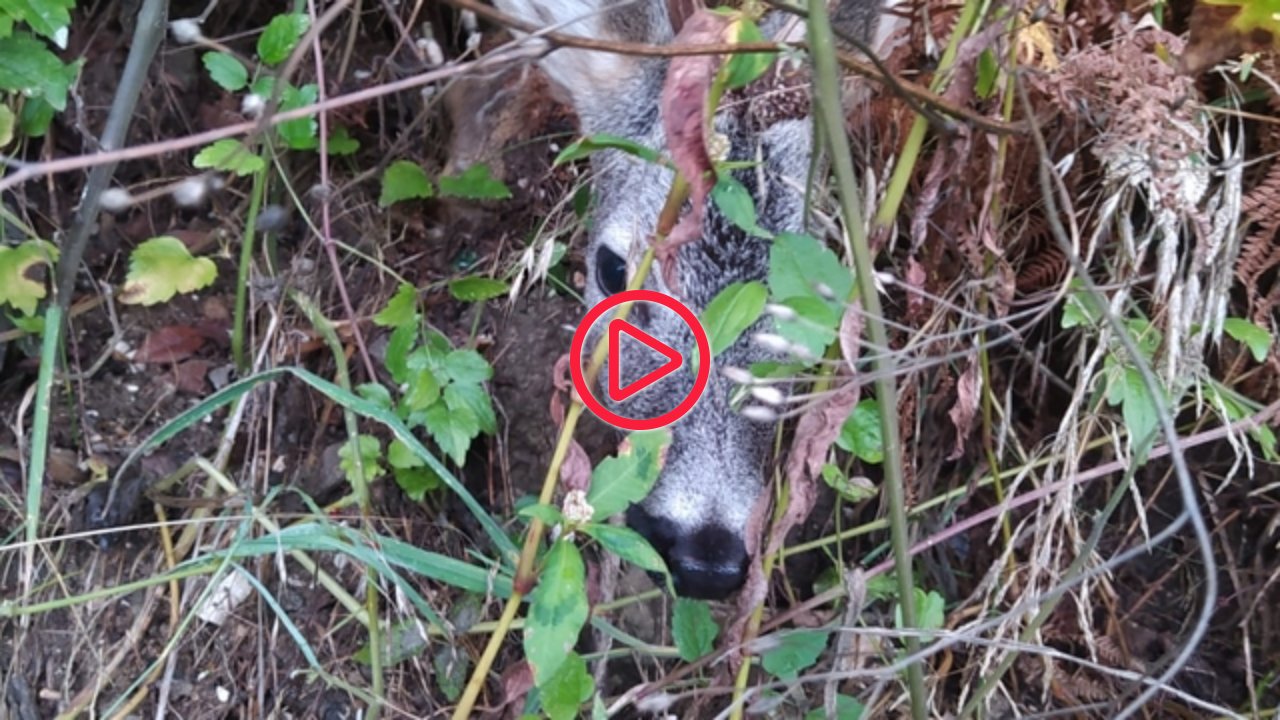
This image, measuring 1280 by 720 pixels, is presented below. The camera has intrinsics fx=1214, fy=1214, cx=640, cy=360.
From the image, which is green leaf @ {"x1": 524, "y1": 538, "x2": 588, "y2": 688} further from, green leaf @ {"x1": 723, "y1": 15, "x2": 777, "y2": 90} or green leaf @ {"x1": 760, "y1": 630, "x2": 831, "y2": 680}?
green leaf @ {"x1": 723, "y1": 15, "x2": 777, "y2": 90}

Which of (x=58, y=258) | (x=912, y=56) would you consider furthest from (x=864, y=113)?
(x=58, y=258)

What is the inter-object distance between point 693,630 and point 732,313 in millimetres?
530

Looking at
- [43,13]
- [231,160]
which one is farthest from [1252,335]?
[43,13]

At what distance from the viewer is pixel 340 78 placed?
99.7 inches

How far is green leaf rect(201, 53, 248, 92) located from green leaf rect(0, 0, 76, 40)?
10.0 inches

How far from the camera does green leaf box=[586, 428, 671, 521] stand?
1572 millimetres

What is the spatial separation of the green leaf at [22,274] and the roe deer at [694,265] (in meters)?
0.99

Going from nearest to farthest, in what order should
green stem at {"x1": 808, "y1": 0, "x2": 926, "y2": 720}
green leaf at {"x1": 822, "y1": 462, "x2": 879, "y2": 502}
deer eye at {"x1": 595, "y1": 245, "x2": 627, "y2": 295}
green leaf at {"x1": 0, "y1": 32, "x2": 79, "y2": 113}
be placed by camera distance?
green stem at {"x1": 808, "y1": 0, "x2": 926, "y2": 720}, green leaf at {"x1": 822, "y1": 462, "x2": 879, "y2": 502}, green leaf at {"x1": 0, "y1": 32, "x2": 79, "y2": 113}, deer eye at {"x1": 595, "y1": 245, "x2": 627, "y2": 295}

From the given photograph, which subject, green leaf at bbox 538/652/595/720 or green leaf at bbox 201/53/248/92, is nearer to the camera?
green leaf at bbox 538/652/595/720

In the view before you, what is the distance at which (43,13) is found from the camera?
208 centimetres

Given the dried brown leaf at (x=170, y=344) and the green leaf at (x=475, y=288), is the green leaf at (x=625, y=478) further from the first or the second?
the dried brown leaf at (x=170, y=344)

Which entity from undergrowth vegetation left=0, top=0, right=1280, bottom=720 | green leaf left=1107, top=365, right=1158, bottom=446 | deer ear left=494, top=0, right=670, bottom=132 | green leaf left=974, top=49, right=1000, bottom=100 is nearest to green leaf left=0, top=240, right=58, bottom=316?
undergrowth vegetation left=0, top=0, right=1280, bottom=720

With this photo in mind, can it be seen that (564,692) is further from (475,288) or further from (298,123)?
(298,123)

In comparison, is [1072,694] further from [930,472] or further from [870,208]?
[870,208]
